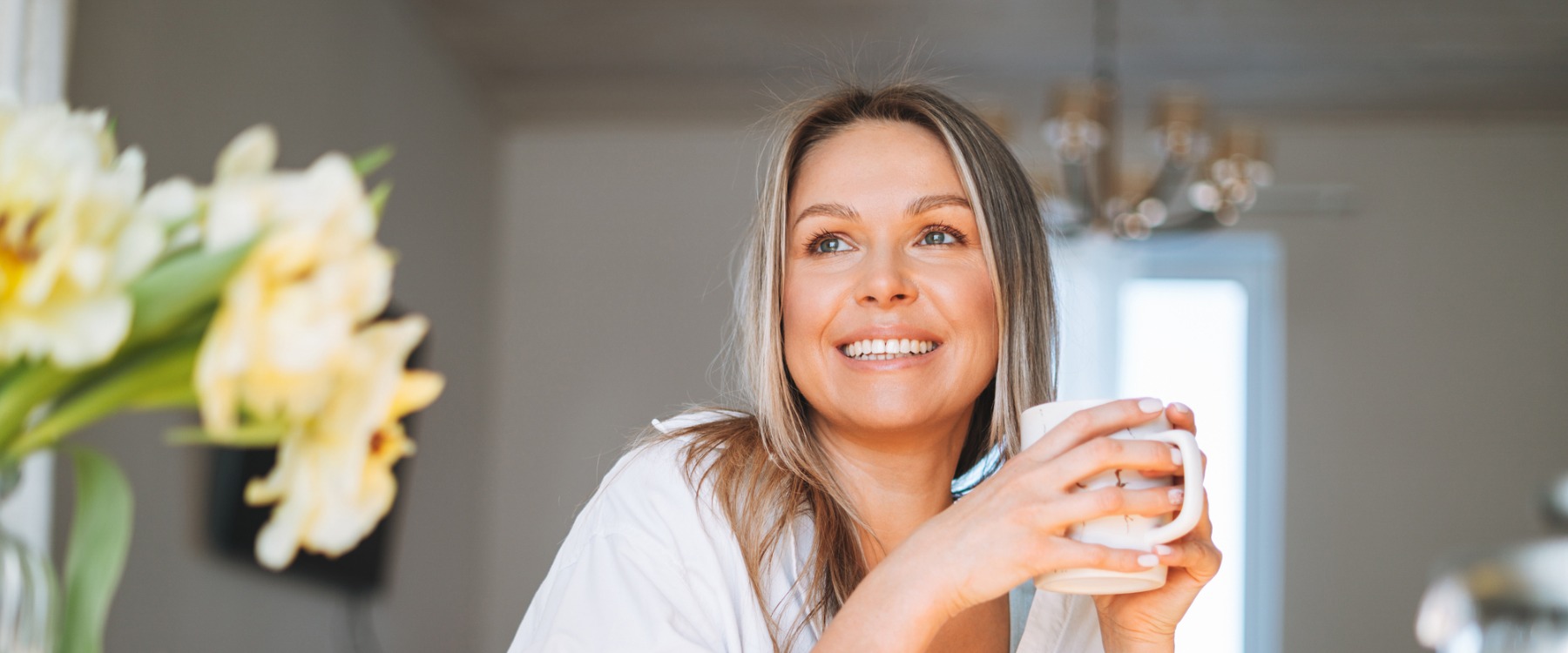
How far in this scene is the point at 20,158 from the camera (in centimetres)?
44

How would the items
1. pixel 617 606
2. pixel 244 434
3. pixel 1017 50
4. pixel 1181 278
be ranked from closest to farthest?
pixel 244 434 < pixel 617 606 < pixel 1017 50 < pixel 1181 278

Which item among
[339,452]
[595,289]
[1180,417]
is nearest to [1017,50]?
[595,289]

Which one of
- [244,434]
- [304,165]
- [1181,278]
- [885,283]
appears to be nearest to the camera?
[244,434]

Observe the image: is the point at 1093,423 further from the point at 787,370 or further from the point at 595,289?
the point at 595,289

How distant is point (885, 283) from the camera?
1219 millimetres

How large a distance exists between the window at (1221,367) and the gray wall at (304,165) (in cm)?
271

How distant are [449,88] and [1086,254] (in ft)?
9.28

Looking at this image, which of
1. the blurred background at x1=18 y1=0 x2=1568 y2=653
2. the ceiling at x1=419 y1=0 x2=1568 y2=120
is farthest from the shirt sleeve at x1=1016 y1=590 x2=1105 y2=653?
the blurred background at x1=18 y1=0 x2=1568 y2=653

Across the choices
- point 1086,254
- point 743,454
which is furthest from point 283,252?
point 1086,254

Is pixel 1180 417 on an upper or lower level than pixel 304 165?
lower

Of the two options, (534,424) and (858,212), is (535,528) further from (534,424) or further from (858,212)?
(858,212)

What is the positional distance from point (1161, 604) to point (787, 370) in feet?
1.47

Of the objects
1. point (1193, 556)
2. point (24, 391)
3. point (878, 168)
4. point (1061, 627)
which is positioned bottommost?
point (1061, 627)

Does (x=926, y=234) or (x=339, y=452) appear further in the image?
(x=926, y=234)
